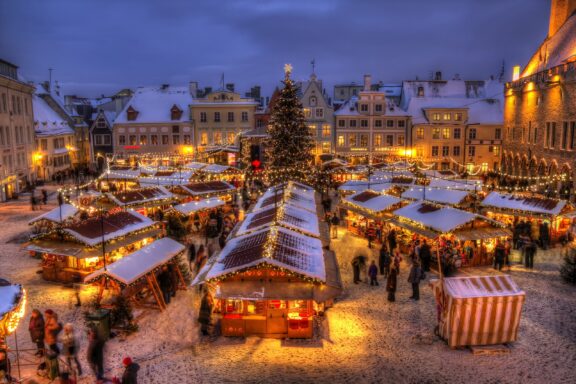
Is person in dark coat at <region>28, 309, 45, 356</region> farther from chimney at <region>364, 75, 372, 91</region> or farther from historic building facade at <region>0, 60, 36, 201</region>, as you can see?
chimney at <region>364, 75, 372, 91</region>

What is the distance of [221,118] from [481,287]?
44401 mm

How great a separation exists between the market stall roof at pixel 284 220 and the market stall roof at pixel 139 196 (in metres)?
7.25

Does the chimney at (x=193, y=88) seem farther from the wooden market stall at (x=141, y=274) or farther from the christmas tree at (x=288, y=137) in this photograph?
the wooden market stall at (x=141, y=274)

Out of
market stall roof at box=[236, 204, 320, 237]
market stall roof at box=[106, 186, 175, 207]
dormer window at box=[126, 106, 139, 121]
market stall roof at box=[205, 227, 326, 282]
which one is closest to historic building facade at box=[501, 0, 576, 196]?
market stall roof at box=[236, 204, 320, 237]

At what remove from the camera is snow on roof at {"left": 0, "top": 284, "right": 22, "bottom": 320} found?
8.98 m

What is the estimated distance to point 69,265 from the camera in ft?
53.5

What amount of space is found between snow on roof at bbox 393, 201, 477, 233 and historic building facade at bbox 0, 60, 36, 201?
29370mm

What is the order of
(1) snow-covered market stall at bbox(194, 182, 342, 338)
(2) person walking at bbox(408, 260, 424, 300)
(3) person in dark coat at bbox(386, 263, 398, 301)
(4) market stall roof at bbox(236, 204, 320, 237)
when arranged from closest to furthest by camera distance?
(1) snow-covered market stall at bbox(194, 182, 342, 338)
(3) person in dark coat at bbox(386, 263, 398, 301)
(2) person walking at bbox(408, 260, 424, 300)
(4) market stall roof at bbox(236, 204, 320, 237)

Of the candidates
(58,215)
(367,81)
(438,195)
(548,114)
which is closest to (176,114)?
(367,81)

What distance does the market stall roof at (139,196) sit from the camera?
23.6 meters

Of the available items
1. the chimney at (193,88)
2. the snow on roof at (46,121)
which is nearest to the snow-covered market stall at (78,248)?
the snow on roof at (46,121)

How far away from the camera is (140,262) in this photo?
46.5ft

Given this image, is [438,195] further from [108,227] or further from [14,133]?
[14,133]

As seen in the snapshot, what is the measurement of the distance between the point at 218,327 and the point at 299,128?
68.7ft
